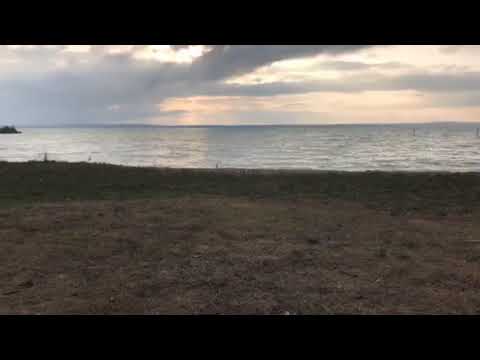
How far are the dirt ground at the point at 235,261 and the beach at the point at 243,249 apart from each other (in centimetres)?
2

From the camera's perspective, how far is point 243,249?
5879 mm

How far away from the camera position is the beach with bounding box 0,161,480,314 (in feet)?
13.2

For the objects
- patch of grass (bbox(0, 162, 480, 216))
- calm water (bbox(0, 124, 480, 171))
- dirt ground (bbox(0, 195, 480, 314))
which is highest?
calm water (bbox(0, 124, 480, 171))

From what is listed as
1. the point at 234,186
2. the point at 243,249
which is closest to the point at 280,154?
the point at 234,186

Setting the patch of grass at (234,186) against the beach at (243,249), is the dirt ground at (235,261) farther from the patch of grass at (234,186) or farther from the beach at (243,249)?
the patch of grass at (234,186)

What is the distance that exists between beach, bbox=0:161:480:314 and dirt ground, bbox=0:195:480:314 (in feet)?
0.08

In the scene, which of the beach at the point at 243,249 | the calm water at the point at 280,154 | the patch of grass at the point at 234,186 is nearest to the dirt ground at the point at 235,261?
the beach at the point at 243,249

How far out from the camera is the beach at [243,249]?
4035 millimetres

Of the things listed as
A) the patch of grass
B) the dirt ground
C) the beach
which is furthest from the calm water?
the dirt ground

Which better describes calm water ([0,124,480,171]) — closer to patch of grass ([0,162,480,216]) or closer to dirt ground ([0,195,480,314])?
patch of grass ([0,162,480,216])

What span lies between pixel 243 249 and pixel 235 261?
57cm

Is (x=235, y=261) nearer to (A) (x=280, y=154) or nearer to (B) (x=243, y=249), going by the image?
(B) (x=243, y=249)
